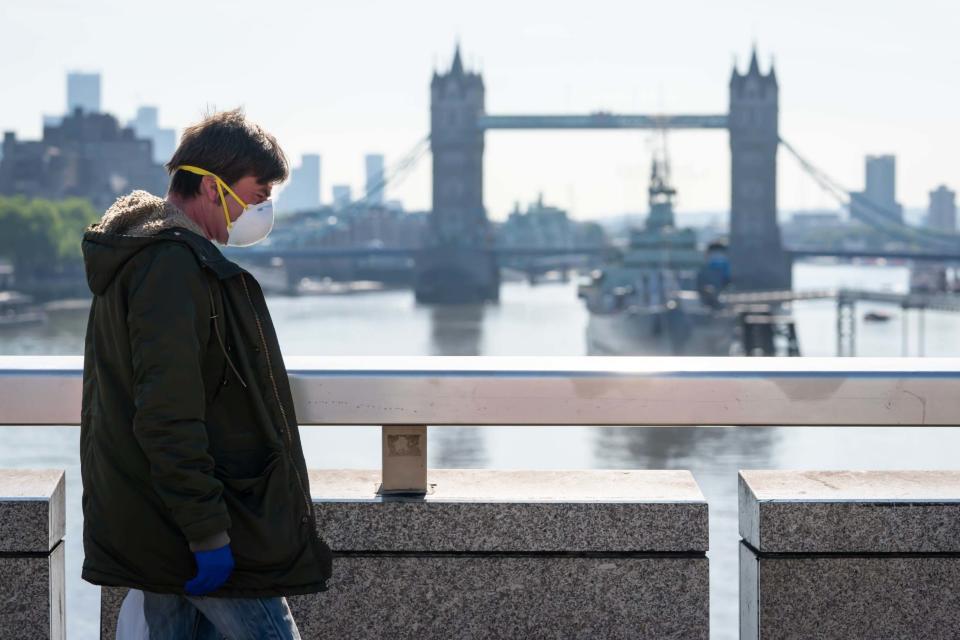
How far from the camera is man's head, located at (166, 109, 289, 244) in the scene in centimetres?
135

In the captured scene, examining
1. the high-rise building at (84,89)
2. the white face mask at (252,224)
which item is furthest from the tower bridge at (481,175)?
the high-rise building at (84,89)

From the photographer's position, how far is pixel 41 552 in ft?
5.02

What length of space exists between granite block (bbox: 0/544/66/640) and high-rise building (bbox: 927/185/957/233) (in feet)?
348

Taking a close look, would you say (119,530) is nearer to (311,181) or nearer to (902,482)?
(902,482)

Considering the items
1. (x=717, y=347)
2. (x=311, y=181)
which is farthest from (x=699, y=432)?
(x=311, y=181)

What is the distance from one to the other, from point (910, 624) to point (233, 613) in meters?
0.72

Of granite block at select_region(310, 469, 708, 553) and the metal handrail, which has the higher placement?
the metal handrail

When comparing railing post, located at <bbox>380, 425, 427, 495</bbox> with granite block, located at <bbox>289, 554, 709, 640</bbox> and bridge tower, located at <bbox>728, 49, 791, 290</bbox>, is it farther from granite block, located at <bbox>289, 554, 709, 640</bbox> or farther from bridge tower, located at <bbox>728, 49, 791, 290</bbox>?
bridge tower, located at <bbox>728, 49, 791, 290</bbox>

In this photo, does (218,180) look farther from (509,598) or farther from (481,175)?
(481,175)

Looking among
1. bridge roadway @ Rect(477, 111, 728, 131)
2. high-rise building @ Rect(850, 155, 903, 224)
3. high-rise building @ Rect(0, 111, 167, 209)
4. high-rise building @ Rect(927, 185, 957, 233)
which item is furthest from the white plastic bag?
high-rise building @ Rect(927, 185, 957, 233)

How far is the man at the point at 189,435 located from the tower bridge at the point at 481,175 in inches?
2202

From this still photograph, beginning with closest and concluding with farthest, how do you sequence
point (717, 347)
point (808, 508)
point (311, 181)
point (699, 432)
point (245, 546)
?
point (245, 546) → point (808, 508) → point (699, 432) → point (717, 347) → point (311, 181)

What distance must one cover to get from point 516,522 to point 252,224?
1.37 feet

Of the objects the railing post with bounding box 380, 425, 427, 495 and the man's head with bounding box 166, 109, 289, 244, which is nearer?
the man's head with bounding box 166, 109, 289, 244
